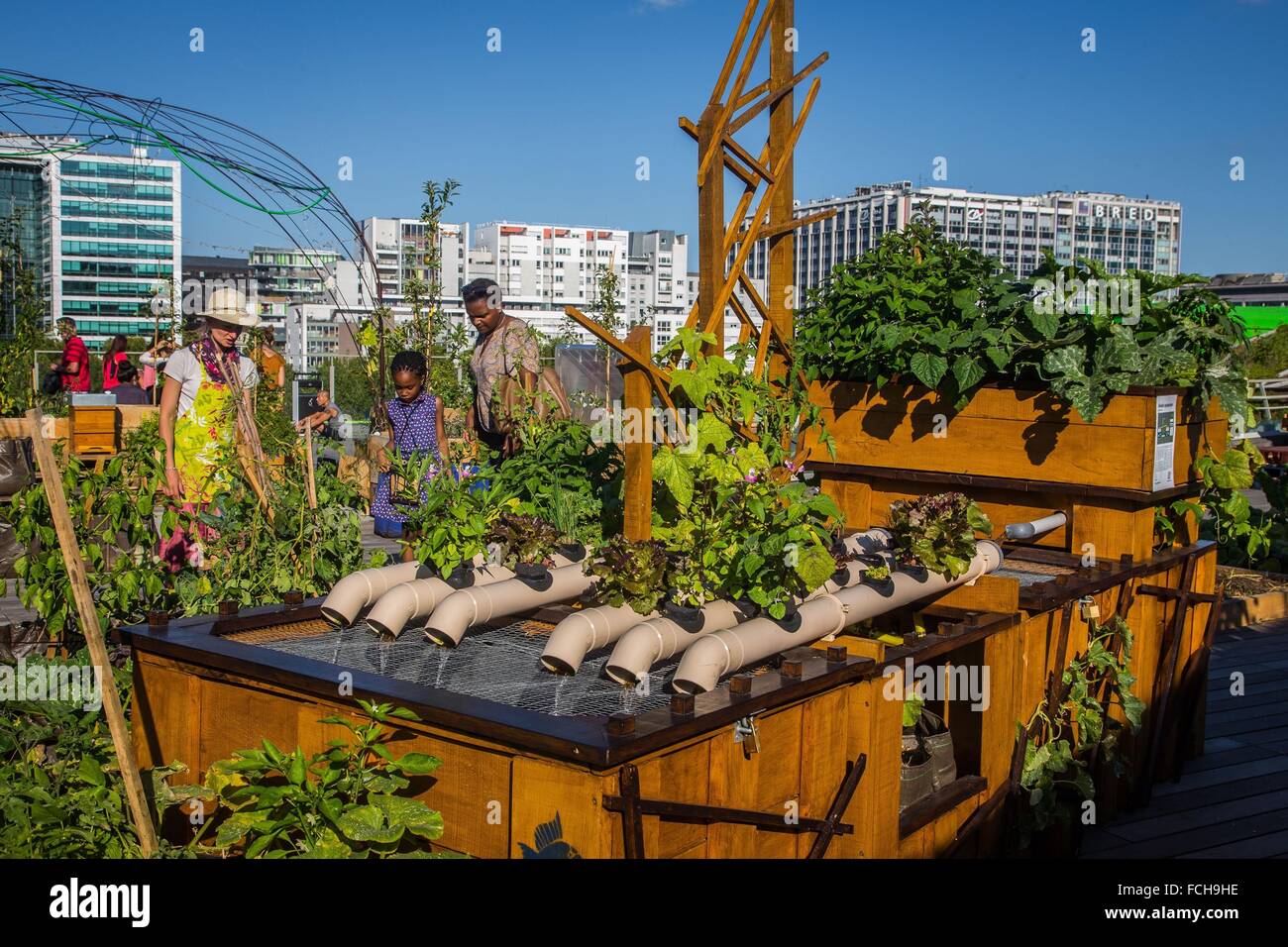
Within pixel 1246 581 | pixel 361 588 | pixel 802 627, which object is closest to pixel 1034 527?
pixel 802 627

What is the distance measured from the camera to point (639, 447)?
339 centimetres

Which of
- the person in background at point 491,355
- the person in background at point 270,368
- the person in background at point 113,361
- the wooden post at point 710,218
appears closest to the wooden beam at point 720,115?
the wooden post at point 710,218

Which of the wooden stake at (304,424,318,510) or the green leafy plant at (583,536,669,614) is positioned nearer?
the green leafy plant at (583,536,669,614)

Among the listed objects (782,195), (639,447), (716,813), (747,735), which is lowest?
(716,813)

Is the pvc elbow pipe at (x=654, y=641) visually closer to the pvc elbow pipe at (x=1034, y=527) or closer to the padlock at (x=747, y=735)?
the padlock at (x=747, y=735)

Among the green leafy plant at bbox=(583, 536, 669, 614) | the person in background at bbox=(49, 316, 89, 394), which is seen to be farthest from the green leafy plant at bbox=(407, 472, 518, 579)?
the person in background at bbox=(49, 316, 89, 394)

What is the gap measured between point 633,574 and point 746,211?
165cm

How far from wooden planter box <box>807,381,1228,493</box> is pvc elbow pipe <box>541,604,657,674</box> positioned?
215 cm

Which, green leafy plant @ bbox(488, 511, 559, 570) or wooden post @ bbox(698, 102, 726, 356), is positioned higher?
wooden post @ bbox(698, 102, 726, 356)

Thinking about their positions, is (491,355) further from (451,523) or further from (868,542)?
(451,523)

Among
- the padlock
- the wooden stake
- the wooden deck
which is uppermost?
the wooden stake

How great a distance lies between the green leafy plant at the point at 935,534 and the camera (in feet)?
13.0

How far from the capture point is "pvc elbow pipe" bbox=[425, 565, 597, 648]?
347 cm

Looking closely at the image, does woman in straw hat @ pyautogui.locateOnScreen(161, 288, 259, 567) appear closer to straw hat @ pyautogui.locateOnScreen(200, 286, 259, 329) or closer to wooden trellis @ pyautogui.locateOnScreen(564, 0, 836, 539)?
straw hat @ pyautogui.locateOnScreen(200, 286, 259, 329)
